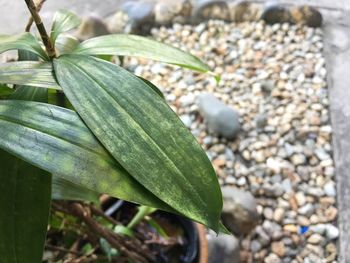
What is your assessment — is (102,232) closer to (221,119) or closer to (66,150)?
(66,150)

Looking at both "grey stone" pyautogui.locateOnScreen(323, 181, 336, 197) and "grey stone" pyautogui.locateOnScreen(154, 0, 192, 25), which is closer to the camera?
"grey stone" pyautogui.locateOnScreen(323, 181, 336, 197)

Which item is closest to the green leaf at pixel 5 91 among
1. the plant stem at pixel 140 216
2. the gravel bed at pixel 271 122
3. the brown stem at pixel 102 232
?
the brown stem at pixel 102 232

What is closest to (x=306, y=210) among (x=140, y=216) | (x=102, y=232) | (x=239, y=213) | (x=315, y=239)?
(x=315, y=239)

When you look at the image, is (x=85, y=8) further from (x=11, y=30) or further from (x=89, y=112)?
(x=89, y=112)

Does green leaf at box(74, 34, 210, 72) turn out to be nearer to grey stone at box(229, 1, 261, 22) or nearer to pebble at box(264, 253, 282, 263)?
pebble at box(264, 253, 282, 263)

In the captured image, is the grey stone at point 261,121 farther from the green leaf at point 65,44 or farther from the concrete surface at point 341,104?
the green leaf at point 65,44

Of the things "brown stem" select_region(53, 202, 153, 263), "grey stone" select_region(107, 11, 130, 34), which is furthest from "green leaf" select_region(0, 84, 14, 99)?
"grey stone" select_region(107, 11, 130, 34)
